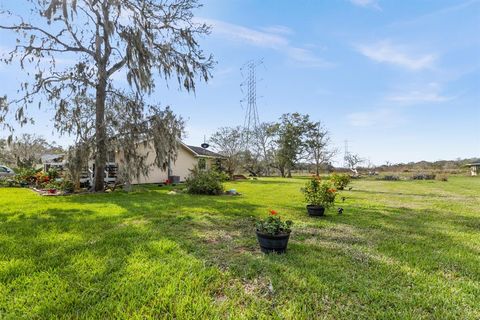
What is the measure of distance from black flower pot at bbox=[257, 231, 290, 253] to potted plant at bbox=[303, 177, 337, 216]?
3039 millimetres

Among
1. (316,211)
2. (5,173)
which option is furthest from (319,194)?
(5,173)

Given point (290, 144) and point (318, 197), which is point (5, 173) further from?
point (290, 144)

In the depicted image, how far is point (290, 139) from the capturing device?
34.2m

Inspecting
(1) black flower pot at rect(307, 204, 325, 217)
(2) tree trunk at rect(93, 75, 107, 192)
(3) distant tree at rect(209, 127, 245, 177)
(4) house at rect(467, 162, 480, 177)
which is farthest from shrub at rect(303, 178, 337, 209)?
(4) house at rect(467, 162, 480, 177)

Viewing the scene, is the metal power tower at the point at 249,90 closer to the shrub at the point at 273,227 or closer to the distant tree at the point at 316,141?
the distant tree at the point at 316,141

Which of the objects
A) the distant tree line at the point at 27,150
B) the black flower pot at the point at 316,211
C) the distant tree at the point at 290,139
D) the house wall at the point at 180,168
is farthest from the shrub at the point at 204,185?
the distant tree line at the point at 27,150

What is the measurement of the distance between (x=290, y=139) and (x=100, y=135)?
2714 centimetres

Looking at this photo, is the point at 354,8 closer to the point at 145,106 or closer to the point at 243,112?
the point at 145,106

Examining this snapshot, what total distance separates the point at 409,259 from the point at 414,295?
1.11m

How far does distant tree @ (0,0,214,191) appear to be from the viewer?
31.4 feet

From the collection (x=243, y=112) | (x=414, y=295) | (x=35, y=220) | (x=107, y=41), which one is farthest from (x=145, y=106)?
(x=243, y=112)

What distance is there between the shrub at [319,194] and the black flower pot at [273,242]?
3240 mm

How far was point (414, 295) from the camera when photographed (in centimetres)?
246

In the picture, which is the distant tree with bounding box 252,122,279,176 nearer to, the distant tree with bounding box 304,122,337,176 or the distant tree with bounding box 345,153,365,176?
the distant tree with bounding box 304,122,337,176
